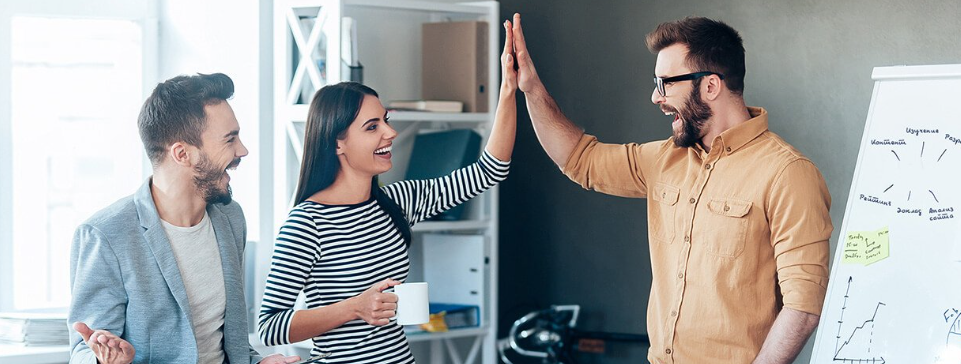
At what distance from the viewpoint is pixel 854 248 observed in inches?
80.7

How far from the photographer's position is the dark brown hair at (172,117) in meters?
2.10

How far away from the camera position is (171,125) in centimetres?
210

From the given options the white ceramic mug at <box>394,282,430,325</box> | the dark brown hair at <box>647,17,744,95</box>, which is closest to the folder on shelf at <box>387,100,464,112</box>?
the dark brown hair at <box>647,17,744,95</box>

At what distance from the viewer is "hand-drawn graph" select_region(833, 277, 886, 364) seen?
1.97 m

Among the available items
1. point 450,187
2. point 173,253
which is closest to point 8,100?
point 173,253

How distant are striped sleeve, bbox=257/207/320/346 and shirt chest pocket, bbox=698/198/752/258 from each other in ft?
3.01

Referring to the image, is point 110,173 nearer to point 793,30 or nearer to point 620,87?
point 620,87

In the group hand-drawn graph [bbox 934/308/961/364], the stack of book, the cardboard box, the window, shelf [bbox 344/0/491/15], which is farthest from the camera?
the cardboard box

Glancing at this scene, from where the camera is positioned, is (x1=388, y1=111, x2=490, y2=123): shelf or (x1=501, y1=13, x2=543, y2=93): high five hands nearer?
(x1=501, y1=13, x2=543, y2=93): high five hands

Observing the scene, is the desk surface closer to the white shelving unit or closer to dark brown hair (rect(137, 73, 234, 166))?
the white shelving unit

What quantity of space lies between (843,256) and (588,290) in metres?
1.69

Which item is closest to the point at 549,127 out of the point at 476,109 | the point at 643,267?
the point at 476,109

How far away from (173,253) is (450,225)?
1.40m

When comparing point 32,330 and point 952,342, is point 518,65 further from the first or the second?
point 32,330
